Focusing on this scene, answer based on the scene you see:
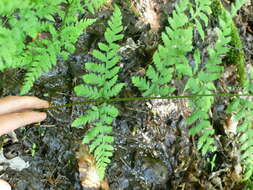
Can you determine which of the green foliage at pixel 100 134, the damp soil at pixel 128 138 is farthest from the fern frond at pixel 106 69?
the damp soil at pixel 128 138

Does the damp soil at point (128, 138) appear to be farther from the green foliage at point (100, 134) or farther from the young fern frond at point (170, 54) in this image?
the young fern frond at point (170, 54)

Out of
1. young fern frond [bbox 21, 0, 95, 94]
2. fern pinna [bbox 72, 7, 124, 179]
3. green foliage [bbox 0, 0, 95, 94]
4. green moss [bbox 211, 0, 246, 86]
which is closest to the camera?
green foliage [bbox 0, 0, 95, 94]

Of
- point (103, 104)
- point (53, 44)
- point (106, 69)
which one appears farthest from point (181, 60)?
point (53, 44)

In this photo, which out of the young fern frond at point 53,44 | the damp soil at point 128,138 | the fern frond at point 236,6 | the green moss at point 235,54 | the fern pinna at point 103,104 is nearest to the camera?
the young fern frond at point 53,44

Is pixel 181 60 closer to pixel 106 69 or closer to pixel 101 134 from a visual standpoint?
Result: pixel 106 69

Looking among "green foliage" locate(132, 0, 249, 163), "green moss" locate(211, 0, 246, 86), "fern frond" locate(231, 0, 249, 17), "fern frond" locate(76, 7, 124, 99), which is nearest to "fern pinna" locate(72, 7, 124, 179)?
"fern frond" locate(76, 7, 124, 99)

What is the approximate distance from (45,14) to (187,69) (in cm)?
127

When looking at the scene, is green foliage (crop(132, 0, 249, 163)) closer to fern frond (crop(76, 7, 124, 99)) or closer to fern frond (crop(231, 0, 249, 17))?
fern frond (crop(231, 0, 249, 17))

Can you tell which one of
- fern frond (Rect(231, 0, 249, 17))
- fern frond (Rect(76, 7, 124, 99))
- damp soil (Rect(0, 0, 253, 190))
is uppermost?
fern frond (Rect(231, 0, 249, 17))

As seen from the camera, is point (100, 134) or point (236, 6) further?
point (236, 6)

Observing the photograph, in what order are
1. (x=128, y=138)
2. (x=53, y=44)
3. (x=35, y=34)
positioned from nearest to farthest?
(x=35, y=34) < (x=53, y=44) < (x=128, y=138)

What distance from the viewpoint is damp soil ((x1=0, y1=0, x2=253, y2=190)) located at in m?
2.94

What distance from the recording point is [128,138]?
3322 millimetres

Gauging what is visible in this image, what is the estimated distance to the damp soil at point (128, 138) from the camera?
9.65 feet
